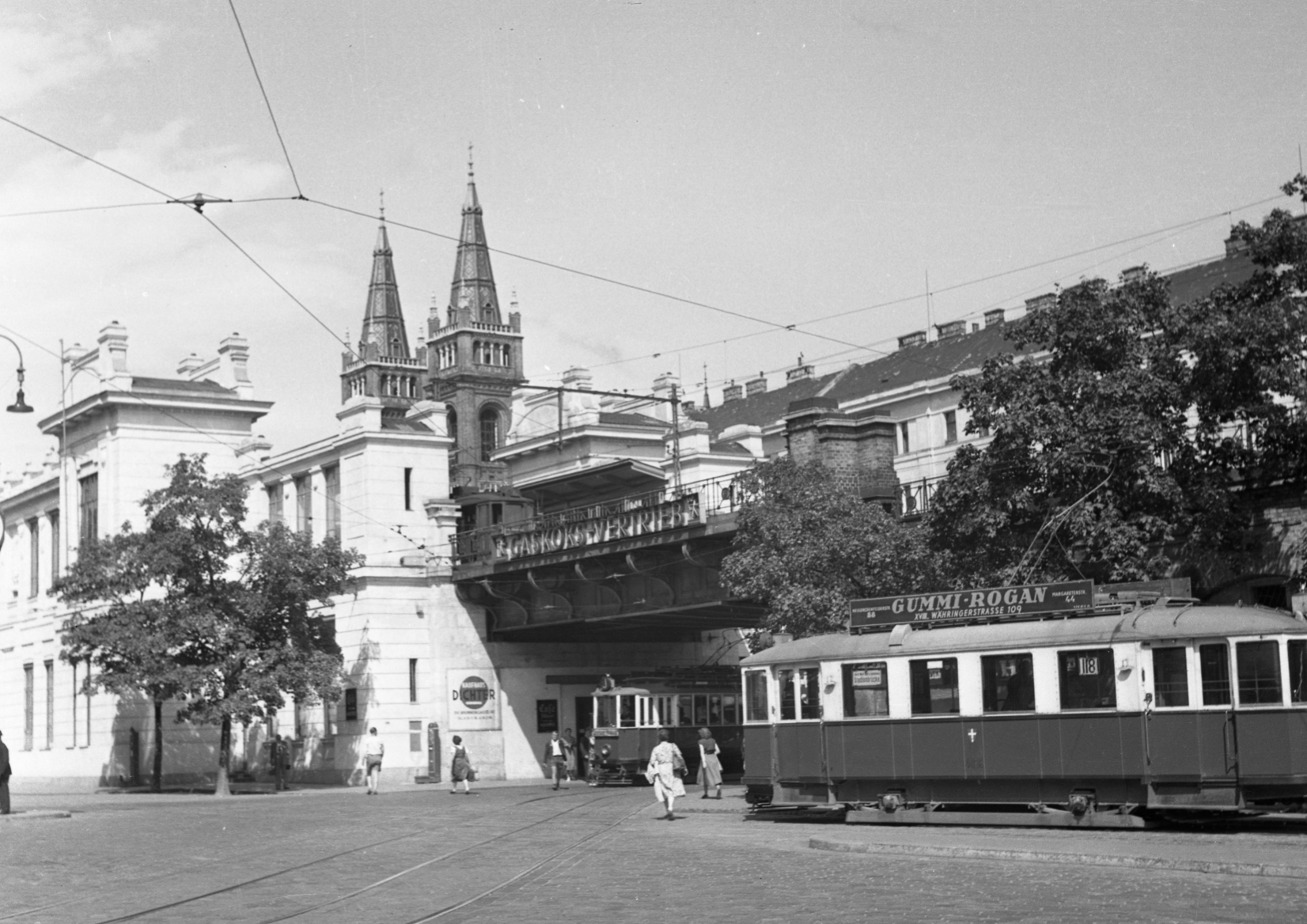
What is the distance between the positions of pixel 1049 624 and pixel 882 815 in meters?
3.88

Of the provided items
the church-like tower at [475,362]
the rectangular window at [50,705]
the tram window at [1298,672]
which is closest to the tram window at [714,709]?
the rectangular window at [50,705]

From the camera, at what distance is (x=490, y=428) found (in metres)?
166

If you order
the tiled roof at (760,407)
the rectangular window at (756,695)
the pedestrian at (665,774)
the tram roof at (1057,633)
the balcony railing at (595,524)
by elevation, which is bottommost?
the pedestrian at (665,774)

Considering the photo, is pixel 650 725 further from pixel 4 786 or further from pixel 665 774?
pixel 665 774

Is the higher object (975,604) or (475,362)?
(475,362)

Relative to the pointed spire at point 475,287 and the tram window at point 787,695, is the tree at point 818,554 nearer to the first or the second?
the tram window at point 787,695

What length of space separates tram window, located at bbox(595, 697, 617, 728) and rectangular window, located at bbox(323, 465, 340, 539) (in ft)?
36.0

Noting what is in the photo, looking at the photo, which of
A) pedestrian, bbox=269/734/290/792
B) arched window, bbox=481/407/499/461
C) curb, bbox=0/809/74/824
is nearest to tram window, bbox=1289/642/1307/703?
curb, bbox=0/809/74/824

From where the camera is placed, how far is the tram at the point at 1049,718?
22.0 m

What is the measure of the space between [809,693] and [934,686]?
2.51 m

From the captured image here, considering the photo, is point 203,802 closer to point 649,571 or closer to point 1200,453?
point 649,571

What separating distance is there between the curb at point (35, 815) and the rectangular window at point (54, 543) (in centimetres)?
3059

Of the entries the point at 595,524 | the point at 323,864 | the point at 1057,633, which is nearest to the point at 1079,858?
the point at 1057,633

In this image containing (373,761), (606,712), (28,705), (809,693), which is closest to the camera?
(809,693)
